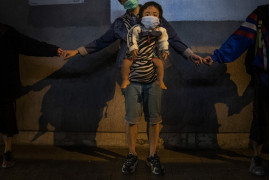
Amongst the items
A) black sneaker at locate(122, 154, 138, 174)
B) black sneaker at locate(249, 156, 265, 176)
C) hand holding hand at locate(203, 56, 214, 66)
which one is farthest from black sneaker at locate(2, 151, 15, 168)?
black sneaker at locate(249, 156, 265, 176)

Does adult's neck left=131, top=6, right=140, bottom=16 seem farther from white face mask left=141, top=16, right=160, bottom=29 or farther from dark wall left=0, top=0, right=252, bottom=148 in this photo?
dark wall left=0, top=0, right=252, bottom=148

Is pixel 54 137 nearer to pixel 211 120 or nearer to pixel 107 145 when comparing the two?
pixel 107 145

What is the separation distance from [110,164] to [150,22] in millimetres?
1952

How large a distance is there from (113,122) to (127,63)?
1373 millimetres

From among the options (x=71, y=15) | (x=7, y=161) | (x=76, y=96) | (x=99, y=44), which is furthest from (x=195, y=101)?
(x=7, y=161)

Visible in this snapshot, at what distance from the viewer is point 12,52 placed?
11.2ft

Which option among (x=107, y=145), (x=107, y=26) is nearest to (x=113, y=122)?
(x=107, y=145)

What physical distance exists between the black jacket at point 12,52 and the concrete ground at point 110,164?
3.12ft

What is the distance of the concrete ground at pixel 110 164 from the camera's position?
315 cm

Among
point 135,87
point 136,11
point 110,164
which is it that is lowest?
point 110,164

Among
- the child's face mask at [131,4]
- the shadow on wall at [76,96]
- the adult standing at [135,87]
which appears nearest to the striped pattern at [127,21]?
the adult standing at [135,87]

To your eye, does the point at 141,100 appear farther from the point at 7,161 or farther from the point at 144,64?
the point at 7,161

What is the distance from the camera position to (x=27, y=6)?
161 inches

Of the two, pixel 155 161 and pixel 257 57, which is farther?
pixel 155 161
